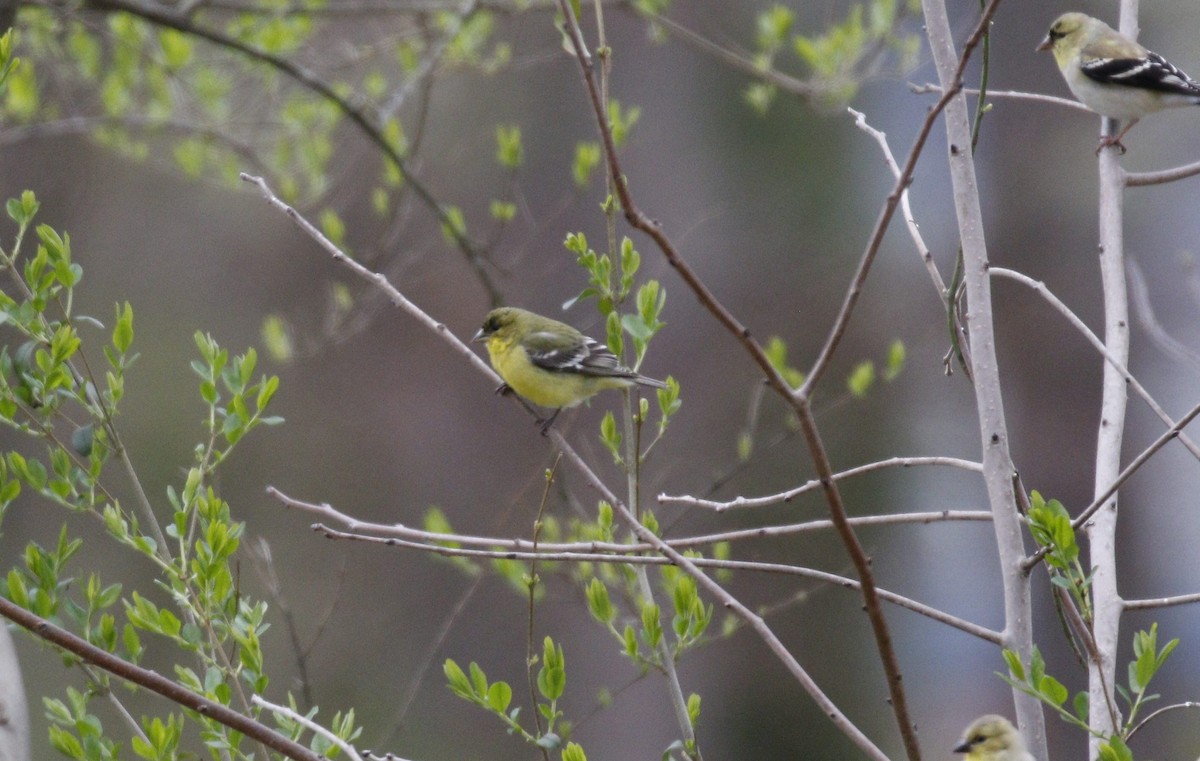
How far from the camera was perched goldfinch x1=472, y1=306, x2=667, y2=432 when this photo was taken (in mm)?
4371

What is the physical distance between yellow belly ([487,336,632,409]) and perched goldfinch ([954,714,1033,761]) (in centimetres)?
185

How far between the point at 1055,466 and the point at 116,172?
8008 mm

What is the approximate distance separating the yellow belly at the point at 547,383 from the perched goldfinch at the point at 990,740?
185cm

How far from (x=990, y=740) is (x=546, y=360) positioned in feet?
7.26

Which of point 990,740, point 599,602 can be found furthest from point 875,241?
point 990,740

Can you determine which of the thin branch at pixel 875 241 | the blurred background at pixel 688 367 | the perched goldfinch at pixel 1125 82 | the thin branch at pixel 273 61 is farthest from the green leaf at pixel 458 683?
the blurred background at pixel 688 367

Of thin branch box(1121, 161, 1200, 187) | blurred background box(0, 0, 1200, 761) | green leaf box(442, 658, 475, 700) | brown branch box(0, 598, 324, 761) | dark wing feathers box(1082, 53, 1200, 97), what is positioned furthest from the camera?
blurred background box(0, 0, 1200, 761)

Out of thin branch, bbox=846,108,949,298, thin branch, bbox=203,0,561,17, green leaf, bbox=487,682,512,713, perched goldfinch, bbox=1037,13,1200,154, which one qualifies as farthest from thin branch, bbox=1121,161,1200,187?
thin branch, bbox=203,0,561,17

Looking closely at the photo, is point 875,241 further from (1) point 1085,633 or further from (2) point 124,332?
(2) point 124,332

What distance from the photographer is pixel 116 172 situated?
10.4m

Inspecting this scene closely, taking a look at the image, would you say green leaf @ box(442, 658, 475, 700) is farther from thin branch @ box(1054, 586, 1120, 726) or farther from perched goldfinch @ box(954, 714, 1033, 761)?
perched goldfinch @ box(954, 714, 1033, 761)

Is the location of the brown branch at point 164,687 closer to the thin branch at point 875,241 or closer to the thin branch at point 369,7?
the thin branch at point 875,241

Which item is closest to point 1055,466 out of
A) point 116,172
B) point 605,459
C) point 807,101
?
point 605,459

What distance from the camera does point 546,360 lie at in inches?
176
